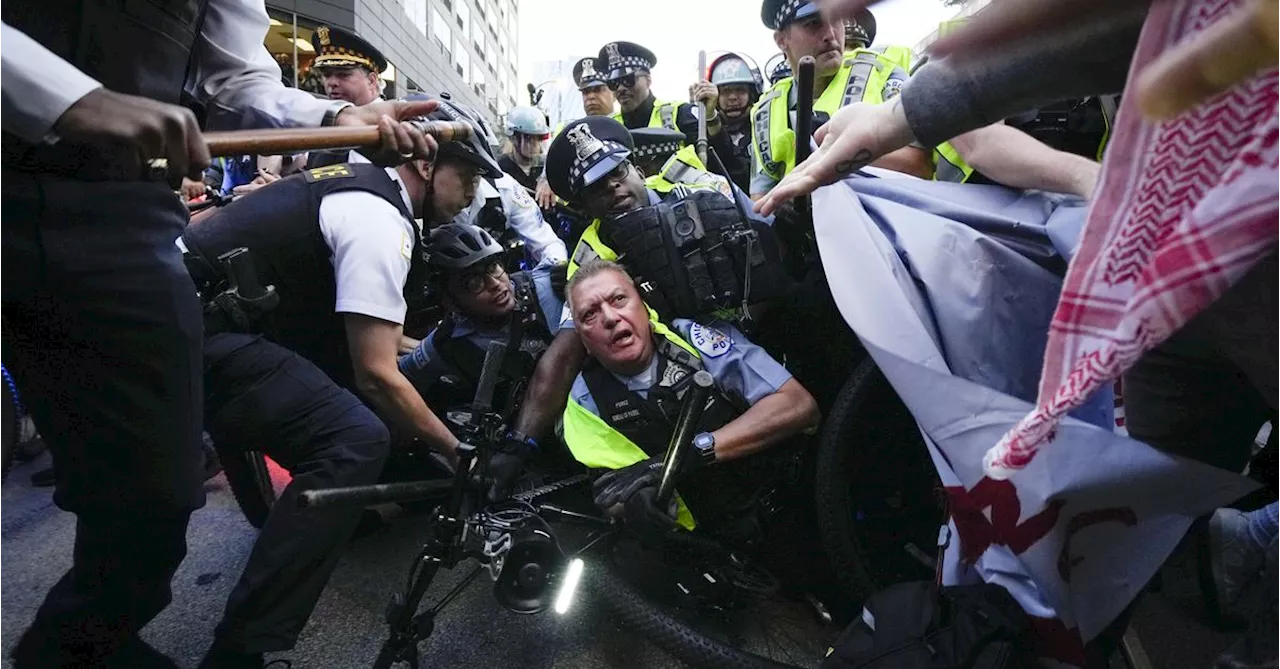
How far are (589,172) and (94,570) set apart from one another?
6.91ft

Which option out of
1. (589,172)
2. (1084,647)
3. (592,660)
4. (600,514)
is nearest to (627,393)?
(600,514)

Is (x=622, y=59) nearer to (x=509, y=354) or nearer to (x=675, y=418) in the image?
(x=509, y=354)

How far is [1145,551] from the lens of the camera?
86 centimetres

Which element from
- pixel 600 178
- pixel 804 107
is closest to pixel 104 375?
pixel 804 107

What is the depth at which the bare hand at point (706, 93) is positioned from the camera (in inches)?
A: 151

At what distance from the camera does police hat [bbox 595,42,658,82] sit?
444cm

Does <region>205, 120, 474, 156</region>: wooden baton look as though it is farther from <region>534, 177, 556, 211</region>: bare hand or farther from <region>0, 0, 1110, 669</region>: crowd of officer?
<region>534, 177, 556, 211</region>: bare hand

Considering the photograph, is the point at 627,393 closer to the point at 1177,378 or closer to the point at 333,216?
the point at 333,216

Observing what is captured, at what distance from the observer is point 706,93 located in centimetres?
387

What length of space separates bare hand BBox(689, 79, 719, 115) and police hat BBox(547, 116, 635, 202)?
99 centimetres

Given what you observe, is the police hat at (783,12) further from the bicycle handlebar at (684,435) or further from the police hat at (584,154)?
the bicycle handlebar at (684,435)

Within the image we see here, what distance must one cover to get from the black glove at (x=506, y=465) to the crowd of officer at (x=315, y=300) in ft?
0.04

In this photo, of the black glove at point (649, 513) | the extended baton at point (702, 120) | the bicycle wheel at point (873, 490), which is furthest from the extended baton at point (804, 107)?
the extended baton at point (702, 120)

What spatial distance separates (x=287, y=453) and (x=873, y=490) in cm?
180
